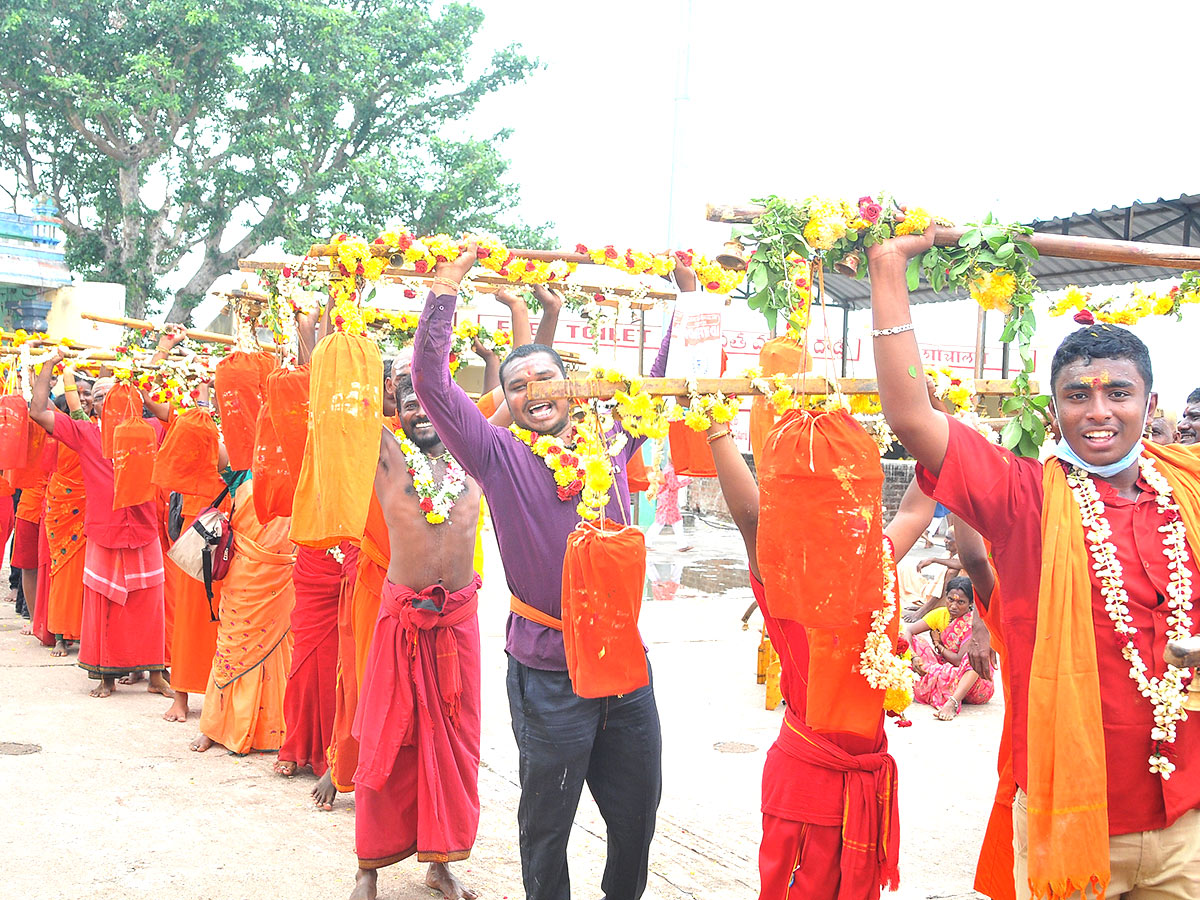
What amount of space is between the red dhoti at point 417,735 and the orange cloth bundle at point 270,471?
0.80m

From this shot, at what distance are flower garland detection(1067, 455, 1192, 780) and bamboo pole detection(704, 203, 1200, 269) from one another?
0.57m

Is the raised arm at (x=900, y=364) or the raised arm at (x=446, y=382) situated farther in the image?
the raised arm at (x=446, y=382)

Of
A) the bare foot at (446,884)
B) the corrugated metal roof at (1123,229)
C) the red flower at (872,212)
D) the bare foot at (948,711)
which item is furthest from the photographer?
the corrugated metal roof at (1123,229)

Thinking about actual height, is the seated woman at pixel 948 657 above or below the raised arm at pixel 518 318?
below

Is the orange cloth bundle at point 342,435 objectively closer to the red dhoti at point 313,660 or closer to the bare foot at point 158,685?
the red dhoti at point 313,660

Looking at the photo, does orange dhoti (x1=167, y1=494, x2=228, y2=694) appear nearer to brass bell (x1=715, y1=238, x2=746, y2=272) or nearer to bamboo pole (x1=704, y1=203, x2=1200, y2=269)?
brass bell (x1=715, y1=238, x2=746, y2=272)

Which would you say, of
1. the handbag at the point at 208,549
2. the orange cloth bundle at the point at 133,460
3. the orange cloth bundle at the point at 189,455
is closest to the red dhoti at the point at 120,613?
the orange cloth bundle at the point at 133,460

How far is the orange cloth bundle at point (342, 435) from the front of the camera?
3.97 metres

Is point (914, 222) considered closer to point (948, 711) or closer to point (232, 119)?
point (948, 711)

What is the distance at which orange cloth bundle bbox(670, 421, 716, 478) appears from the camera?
163 inches

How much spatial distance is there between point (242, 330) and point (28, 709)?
3.43 m

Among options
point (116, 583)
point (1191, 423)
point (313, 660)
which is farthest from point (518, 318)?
point (116, 583)

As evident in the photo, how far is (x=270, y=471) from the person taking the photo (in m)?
5.11

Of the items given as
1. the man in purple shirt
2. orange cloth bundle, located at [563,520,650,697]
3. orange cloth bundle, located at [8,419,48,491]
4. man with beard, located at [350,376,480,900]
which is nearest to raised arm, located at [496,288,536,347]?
man with beard, located at [350,376,480,900]
